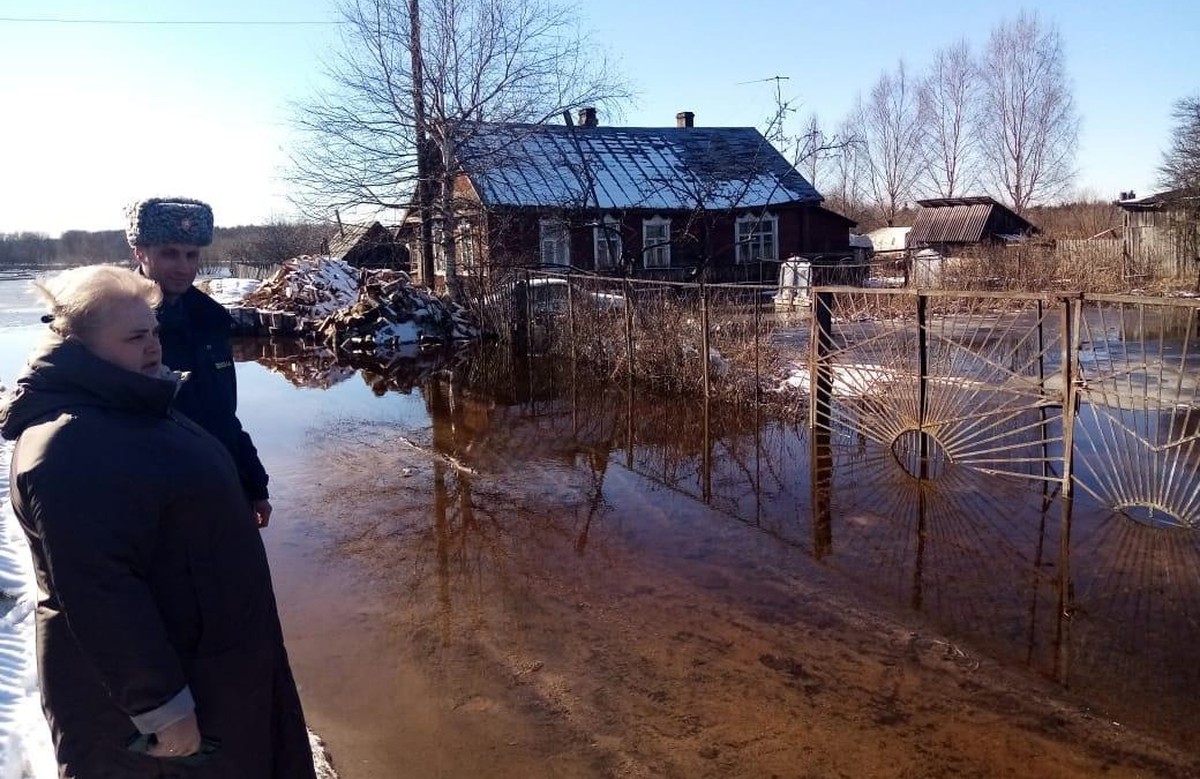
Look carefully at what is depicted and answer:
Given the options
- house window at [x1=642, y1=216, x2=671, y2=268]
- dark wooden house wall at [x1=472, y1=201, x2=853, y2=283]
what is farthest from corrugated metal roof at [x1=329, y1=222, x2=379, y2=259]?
house window at [x1=642, y1=216, x2=671, y2=268]

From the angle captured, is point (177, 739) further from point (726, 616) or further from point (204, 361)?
point (726, 616)

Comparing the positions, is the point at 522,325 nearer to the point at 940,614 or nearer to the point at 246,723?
the point at 940,614

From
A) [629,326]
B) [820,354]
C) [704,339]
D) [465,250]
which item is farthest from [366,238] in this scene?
[820,354]

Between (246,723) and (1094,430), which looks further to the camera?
Answer: (1094,430)

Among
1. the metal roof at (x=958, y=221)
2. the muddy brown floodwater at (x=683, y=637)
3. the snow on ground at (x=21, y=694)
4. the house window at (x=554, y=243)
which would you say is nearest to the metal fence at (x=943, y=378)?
the muddy brown floodwater at (x=683, y=637)

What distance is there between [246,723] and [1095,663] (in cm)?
382

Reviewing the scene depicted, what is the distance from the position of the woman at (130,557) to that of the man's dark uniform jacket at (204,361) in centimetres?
77

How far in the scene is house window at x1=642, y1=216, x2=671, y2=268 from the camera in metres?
27.6

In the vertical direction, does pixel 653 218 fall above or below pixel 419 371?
above

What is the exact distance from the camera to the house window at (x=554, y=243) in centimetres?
2307

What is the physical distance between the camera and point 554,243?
25.8 metres

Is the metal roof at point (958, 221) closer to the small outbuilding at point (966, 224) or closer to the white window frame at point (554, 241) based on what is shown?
the small outbuilding at point (966, 224)

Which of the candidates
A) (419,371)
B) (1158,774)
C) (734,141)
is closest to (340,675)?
(1158,774)

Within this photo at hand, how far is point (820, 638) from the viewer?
464cm
